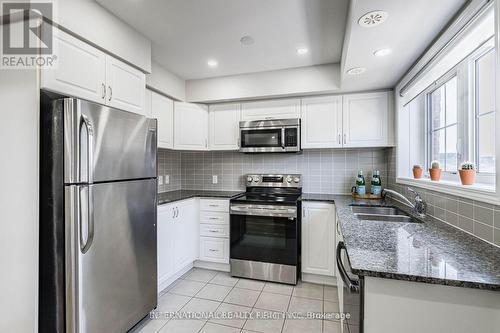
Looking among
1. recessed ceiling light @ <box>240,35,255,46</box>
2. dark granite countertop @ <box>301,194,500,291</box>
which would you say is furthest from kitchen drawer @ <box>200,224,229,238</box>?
recessed ceiling light @ <box>240,35,255,46</box>

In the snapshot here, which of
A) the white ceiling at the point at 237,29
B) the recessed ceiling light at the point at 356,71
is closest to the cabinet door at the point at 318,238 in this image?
the recessed ceiling light at the point at 356,71

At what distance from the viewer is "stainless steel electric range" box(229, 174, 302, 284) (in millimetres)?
2621

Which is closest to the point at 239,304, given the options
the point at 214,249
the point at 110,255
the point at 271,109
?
the point at 214,249

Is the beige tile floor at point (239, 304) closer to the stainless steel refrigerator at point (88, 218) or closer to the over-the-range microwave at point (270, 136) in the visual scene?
the stainless steel refrigerator at point (88, 218)

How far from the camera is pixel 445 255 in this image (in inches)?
42.8

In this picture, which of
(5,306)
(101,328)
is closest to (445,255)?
(101,328)

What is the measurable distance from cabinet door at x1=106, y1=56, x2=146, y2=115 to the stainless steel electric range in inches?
56.6

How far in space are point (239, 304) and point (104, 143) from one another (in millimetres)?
1793

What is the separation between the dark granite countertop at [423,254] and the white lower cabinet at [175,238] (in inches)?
67.6

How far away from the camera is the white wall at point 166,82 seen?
2.56m

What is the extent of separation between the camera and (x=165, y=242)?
8.14 feet

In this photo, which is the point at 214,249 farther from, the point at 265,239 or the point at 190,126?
the point at 190,126

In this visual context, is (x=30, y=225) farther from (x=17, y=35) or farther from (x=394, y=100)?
(x=394, y=100)
